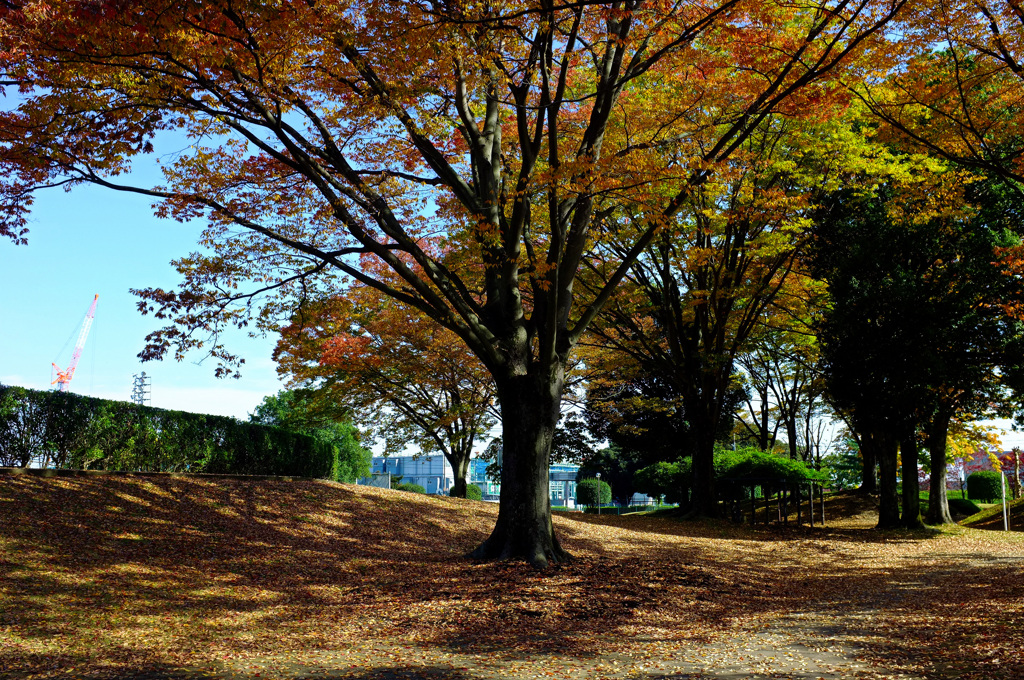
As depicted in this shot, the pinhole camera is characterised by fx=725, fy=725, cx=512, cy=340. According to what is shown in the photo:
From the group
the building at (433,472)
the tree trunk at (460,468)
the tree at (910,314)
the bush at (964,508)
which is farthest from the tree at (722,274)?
the building at (433,472)

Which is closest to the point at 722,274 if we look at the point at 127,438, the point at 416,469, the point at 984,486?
the point at 127,438

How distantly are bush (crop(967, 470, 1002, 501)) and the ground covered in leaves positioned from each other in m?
18.3

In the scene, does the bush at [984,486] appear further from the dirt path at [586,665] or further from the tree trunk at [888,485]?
the dirt path at [586,665]

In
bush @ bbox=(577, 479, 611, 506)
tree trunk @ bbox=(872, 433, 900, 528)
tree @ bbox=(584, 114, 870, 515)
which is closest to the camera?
tree @ bbox=(584, 114, 870, 515)

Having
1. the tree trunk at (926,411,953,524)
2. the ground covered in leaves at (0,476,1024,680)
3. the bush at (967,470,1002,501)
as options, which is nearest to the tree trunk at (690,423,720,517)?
the tree trunk at (926,411,953,524)

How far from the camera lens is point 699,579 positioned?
955cm

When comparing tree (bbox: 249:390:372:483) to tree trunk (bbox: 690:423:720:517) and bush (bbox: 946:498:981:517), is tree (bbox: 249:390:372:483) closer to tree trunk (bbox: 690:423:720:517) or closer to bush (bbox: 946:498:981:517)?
tree trunk (bbox: 690:423:720:517)

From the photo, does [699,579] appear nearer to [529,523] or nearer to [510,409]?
[529,523]

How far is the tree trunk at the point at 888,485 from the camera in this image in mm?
18250

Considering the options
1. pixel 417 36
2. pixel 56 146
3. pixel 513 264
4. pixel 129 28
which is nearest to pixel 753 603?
pixel 513 264

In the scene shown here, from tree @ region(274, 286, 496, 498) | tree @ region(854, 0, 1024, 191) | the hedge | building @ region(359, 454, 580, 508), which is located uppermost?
tree @ region(854, 0, 1024, 191)

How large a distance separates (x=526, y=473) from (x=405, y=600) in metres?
2.58

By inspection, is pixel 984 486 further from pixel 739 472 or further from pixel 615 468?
pixel 615 468

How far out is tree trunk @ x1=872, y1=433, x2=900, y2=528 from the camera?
59.9 feet
